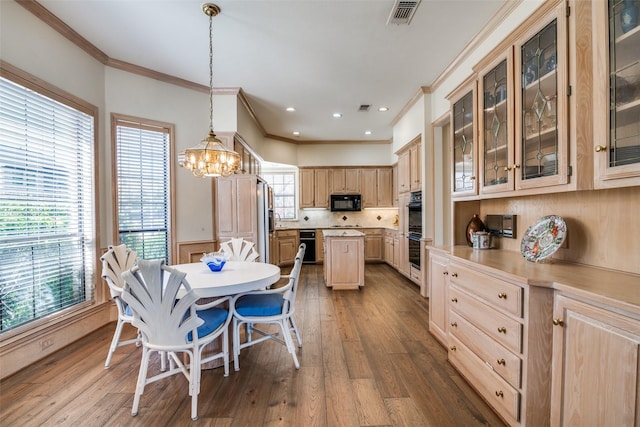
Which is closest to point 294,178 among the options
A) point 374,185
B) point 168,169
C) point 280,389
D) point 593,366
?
point 374,185

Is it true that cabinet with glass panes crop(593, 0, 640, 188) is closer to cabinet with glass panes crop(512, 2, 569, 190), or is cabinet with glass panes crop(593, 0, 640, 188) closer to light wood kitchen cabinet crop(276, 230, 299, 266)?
cabinet with glass panes crop(512, 2, 569, 190)

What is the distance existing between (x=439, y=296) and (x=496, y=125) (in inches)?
62.4

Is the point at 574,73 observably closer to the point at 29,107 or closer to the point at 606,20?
the point at 606,20

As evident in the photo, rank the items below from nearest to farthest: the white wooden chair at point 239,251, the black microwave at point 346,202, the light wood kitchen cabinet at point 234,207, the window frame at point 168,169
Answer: the white wooden chair at point 239,251, the window frame at point 168,169, the light wood kitchen cabinet at point 234,207, the black microwave at point 346,202

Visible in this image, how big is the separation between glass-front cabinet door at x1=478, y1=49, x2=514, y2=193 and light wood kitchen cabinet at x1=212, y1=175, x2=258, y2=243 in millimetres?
2856

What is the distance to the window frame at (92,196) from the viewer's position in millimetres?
2232

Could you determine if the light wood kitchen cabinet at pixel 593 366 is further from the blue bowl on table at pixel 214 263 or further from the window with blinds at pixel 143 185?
the window with blinds at pixel 143 185

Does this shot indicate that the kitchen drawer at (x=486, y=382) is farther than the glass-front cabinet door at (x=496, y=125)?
No

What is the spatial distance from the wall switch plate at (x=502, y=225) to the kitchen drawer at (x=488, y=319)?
69cm

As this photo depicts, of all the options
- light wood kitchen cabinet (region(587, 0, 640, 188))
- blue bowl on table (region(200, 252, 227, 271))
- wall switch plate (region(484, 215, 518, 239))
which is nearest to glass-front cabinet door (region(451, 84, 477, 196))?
wall switch plate (region(484, 215, 518, 239))

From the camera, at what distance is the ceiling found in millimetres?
2359

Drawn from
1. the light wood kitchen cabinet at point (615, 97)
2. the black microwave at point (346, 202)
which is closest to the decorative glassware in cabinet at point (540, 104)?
the light wood kitchen cabinet at point (615, 97)

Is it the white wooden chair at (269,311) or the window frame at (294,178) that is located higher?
the window frame at (294,178)

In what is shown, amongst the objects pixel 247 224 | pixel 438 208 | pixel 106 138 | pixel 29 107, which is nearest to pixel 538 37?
pixel 438 208
